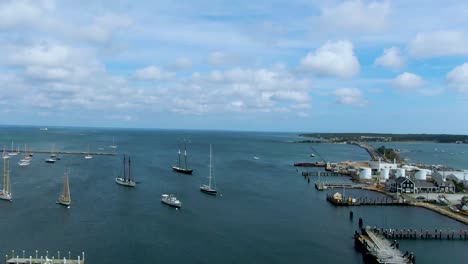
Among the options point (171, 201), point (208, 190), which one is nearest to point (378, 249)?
point (171, 201)

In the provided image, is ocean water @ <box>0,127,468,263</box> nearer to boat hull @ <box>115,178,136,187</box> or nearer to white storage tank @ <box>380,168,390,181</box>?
boat hull @ <box>115,178,136,187</box>

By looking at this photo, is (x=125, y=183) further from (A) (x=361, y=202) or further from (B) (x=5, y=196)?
(A) (x=361, y=202)

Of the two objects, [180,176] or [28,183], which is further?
[180,176]

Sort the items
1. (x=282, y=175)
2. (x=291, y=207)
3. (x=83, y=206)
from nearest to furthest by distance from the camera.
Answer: (x=83, y=206)
(x=291, y=207)
(x=282, y=175)

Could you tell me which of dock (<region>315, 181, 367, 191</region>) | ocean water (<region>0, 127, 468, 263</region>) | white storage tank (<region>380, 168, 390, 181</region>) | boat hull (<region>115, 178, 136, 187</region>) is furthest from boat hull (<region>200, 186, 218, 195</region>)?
white storage tank (<region>380, 168, 390, 181</region>)

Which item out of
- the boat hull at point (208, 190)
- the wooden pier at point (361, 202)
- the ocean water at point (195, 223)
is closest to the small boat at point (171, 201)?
the ocean water at point (195, 223)

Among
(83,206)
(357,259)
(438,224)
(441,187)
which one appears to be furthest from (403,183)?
(83,206)

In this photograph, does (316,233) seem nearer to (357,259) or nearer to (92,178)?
(357,259)

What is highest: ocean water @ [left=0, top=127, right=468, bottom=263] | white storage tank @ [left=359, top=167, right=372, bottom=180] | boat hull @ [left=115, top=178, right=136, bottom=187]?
white storage tank @ [left=359, top=167, right=372, bottom=180]
